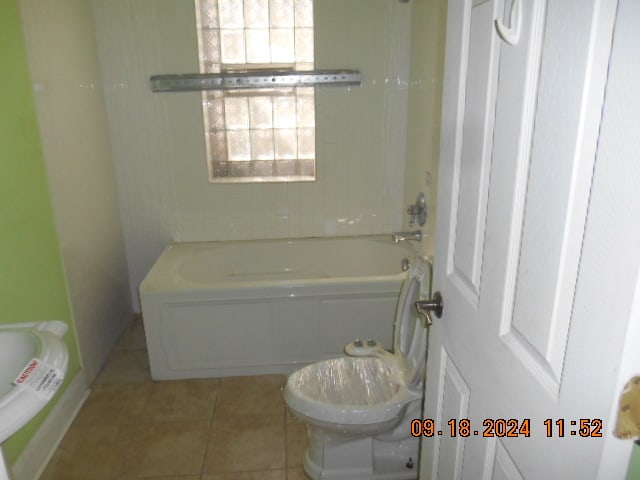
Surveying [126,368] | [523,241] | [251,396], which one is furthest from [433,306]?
[126,368]

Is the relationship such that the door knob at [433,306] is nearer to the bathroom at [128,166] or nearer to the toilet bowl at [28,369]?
the toilet bowl at [28,369]

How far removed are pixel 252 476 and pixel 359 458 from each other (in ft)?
1.43

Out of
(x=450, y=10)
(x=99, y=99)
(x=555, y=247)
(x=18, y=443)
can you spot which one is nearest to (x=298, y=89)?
(x=99, y=99)

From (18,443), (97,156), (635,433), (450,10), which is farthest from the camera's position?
(97,156)

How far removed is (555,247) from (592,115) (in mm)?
187

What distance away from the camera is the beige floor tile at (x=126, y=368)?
2.53 m

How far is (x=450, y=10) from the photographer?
1.07 meters

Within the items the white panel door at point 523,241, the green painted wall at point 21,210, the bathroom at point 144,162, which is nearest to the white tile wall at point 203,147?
Answer: the bathroom at point 144,162

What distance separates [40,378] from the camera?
91cm

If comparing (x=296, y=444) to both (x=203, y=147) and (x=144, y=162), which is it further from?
(x=144, y=162)

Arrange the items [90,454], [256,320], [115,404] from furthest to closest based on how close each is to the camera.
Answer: [256,320] < [115,404] < [90,454]

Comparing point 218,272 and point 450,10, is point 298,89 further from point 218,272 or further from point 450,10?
point 450,10

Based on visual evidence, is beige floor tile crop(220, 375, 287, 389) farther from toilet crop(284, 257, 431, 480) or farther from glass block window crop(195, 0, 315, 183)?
glass block window crop(195, 0, 315, 183)

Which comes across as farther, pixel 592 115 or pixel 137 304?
pixel 137 304
